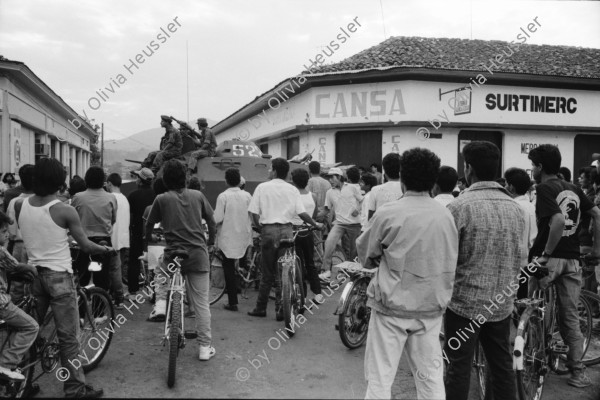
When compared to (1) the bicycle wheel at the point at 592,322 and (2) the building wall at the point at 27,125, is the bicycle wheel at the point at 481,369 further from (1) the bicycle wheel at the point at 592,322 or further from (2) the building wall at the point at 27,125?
(2) the building wall at the point at 27,125

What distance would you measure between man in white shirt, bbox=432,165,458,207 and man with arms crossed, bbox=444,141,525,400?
1.87 m

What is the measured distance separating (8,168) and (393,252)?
1521 cm

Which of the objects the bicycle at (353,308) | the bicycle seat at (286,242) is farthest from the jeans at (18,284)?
the bicycle at (353,308)

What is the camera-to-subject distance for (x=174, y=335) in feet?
15.5

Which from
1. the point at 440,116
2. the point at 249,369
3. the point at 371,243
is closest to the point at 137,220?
the point at 249,369

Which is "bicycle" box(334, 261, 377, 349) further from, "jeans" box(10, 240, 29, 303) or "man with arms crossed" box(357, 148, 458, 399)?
"jeans" box(10, 240, 29, 303)

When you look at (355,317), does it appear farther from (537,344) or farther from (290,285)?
(537,344)

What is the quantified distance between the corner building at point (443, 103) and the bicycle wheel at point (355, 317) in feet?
42.7

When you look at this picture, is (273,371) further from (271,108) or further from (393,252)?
(271,108)

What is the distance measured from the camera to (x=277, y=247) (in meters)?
6.75

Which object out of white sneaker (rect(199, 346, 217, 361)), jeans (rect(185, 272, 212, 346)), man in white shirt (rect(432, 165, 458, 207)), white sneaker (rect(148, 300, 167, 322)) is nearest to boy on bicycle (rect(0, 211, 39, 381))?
jeans (rect(185, 272, 212, 346))

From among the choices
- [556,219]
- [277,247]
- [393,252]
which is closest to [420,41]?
[277,247]

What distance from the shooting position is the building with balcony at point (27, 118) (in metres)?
15.4

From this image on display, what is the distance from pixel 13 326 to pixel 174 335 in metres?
1.29
